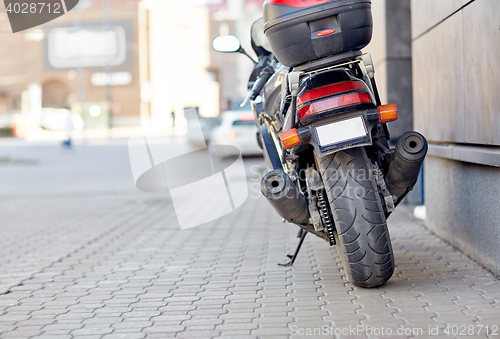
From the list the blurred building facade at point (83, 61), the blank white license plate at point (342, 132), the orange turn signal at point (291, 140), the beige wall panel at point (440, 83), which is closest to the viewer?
the blank white license plate at point (342, 132)

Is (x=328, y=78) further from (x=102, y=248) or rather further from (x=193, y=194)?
(x=193, y=194)

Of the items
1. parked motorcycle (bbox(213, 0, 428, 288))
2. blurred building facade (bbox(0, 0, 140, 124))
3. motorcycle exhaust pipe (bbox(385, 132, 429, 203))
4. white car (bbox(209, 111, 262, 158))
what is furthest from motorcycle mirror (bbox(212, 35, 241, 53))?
blurred building facade (bbox(0, 0, 140, 124))

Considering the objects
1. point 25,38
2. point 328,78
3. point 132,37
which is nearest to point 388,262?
point 328,78

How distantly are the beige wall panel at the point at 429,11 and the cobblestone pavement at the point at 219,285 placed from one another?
1.96m

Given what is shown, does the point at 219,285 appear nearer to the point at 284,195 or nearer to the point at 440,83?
the point at 284,195

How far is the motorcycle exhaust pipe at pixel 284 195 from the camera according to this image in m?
3.91

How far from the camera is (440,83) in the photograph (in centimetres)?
557

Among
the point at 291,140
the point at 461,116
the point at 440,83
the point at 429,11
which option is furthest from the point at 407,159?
the point at 429,11

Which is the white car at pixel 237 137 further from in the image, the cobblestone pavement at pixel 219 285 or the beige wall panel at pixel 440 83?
the beige wall panel at pixel 440 83

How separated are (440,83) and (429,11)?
2.56 ft

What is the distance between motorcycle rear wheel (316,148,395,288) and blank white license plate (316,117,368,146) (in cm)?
16

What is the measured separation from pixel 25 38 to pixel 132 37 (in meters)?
10.6

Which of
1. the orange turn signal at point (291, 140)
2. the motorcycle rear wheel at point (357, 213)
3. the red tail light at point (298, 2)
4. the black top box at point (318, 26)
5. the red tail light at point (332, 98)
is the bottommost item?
the motorcycle rear wheel at point (357, 213)

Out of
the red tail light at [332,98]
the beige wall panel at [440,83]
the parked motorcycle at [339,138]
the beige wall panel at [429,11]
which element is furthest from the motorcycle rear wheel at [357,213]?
the beige wall panel at [429,11]
